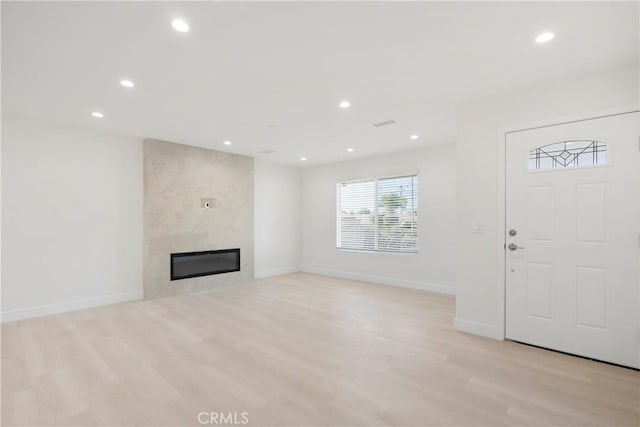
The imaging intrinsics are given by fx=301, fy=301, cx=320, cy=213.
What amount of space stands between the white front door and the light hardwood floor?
29cm

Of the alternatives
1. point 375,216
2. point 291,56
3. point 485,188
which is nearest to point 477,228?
point 485,188

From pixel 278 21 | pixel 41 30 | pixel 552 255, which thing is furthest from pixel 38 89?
pixel 552 255

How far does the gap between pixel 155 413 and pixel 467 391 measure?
2295 mm

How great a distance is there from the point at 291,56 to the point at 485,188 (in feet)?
8.40

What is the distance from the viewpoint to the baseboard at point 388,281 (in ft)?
18.0

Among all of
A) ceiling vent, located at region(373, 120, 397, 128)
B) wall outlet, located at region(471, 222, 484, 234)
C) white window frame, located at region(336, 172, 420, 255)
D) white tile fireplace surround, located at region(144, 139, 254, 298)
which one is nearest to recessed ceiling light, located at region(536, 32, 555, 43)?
wall outlet, located at region(471, 222, 484, 234)

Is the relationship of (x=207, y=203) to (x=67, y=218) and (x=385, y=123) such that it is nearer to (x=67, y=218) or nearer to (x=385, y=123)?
(x=67, y=218)

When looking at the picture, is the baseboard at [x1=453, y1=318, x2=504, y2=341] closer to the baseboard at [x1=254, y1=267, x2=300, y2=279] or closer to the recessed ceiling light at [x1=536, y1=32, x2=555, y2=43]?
the recessed ceiling light at [x1=536, y1=32, x2=555, y2=43]

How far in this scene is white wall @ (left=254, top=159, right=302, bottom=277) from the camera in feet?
23.1

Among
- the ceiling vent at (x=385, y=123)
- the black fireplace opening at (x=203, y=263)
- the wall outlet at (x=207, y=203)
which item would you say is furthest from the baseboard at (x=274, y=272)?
the ceiling vent at (x=385, y=123)

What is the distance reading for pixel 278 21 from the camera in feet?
6.95

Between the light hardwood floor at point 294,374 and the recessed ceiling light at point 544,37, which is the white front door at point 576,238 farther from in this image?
the recessed ceiling light at point 544,37

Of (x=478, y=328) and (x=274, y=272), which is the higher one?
(x=478, y=328)

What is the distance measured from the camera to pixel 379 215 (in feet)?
21.5
